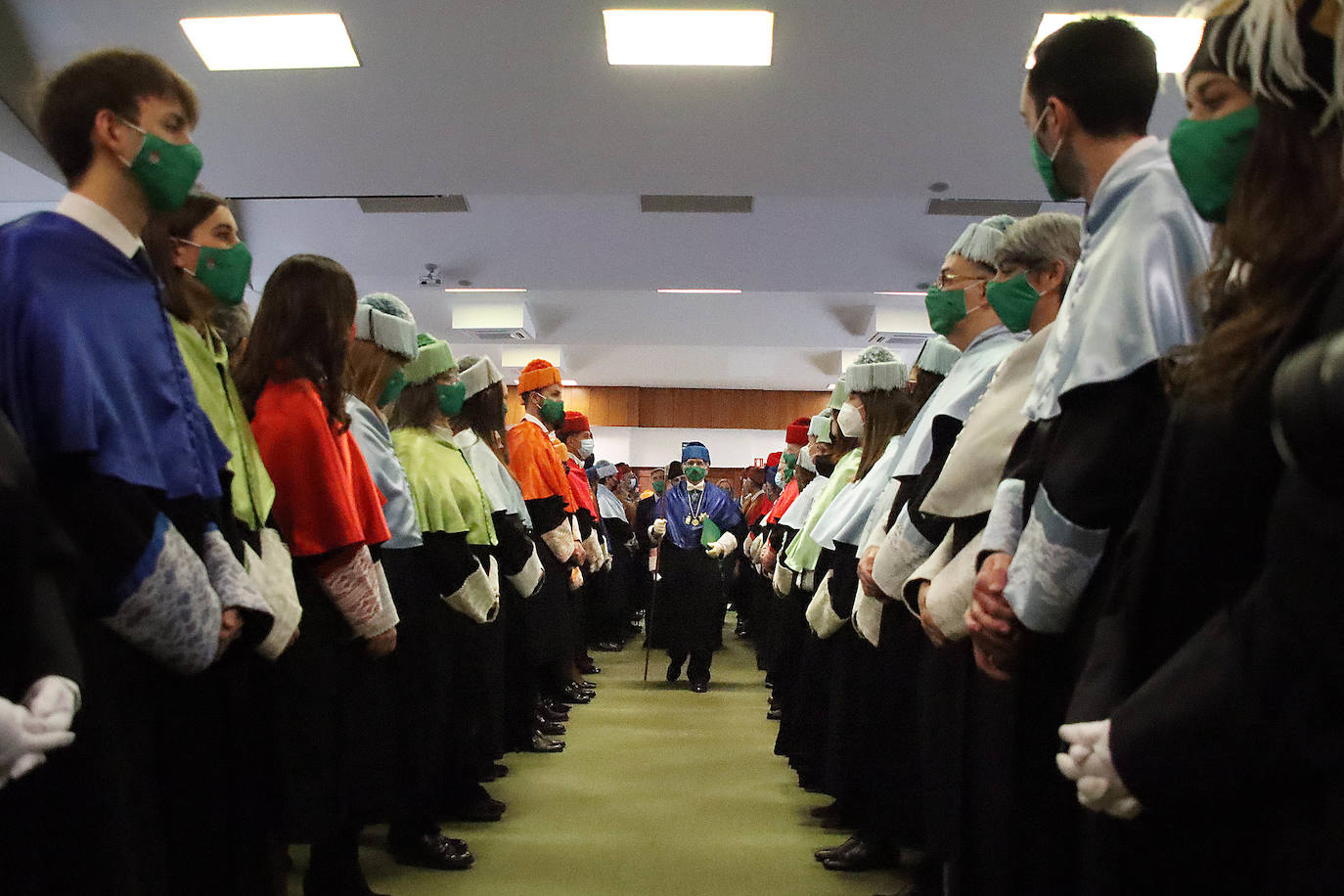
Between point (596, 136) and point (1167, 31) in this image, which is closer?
point (1167, 31)

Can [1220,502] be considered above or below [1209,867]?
above

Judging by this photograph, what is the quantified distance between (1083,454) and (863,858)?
2.46 m

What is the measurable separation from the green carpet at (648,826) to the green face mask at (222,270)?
1975 mm

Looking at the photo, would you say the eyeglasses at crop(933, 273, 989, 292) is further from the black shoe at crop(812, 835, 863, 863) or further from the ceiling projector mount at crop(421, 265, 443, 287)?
the ceiling projector mount at crop(421, 265, 443, 287)

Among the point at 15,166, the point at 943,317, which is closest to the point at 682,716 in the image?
the point at 943,317

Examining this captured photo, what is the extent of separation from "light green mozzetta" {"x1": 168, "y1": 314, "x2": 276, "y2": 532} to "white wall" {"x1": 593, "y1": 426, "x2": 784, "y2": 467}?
16.9 m

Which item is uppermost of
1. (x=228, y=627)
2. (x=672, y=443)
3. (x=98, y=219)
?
(x=672, y=443)

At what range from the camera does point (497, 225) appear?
8945mm

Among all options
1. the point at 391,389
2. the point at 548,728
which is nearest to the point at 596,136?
the point at 391,389

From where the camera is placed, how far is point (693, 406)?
19.3 m

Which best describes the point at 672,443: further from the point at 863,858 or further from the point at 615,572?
the point at 863,858

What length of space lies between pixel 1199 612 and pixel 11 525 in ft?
4.31

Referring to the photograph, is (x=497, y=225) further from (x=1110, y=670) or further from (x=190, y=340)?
(x=1110, y=670)

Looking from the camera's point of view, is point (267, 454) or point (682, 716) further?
point (682, 716)
